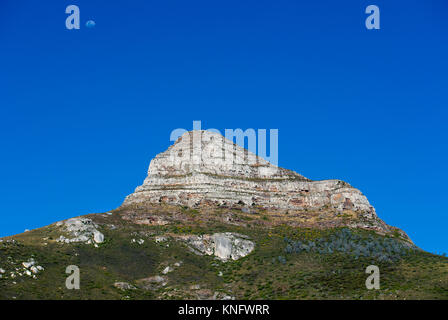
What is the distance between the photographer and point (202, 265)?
10562cm

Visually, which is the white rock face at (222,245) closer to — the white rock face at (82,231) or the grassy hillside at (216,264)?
the grassy hillside at (216,264)

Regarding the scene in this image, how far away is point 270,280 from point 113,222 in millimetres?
45253

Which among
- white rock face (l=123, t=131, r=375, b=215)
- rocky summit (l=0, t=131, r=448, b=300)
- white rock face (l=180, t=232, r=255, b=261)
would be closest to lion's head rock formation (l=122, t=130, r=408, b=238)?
white rock face (l=123, t=131, r=375, b=215)

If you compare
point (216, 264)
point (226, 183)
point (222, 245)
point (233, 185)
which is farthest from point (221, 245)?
point (233, 185)

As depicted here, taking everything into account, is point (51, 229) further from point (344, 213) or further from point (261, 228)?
point (344, 213)

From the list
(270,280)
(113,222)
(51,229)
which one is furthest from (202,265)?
(51,229)

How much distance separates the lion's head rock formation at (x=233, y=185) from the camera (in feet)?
440

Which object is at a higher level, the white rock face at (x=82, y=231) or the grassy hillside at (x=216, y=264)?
the white rock face at (x=82, y=231)

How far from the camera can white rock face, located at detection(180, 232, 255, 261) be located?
10994 centimetres

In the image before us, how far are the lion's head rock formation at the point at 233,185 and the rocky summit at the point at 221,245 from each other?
348mm

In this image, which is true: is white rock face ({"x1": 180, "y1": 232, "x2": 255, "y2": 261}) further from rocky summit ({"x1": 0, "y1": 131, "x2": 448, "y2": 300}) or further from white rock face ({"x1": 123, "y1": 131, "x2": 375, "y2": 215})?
white rock face ({"x1": 123, "y1": 131, "x2": 375, "y2": 215})

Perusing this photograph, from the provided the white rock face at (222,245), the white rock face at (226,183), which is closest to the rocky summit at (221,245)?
the white rock face at (222,245)

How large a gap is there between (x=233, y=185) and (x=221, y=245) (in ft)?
115

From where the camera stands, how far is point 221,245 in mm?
111125
